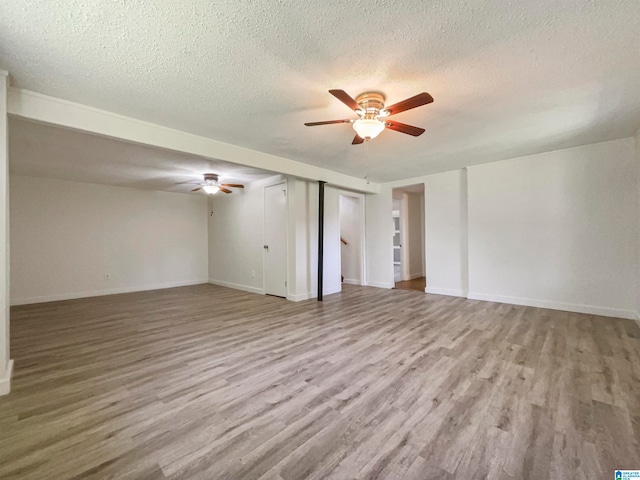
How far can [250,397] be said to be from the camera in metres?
2.00

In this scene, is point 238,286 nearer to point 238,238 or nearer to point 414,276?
point 238,238

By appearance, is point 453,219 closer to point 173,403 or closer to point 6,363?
point 173,403

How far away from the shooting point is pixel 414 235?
25.2ft

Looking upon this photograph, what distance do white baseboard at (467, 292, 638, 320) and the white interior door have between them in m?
3.69

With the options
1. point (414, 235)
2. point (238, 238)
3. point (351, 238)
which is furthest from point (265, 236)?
point (414, 235)

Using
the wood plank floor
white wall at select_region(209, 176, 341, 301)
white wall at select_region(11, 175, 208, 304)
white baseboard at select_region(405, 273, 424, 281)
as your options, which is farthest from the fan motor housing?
white wall at select_region(11, 175, 208, 304)

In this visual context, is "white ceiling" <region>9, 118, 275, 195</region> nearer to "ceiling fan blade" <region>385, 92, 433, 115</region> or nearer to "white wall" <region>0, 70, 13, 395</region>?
"white wall" <region>0, 70, 13, 395</region>

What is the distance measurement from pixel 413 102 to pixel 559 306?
428 centimetres

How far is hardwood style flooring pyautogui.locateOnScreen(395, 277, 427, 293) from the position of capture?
247 inches

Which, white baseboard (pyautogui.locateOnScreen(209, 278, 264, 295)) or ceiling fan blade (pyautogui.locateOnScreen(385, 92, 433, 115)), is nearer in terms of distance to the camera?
ceiling fan blade (pyautogui.locateOnScreen(385, 92, 433, 115))

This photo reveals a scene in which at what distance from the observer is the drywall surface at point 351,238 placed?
6993mm

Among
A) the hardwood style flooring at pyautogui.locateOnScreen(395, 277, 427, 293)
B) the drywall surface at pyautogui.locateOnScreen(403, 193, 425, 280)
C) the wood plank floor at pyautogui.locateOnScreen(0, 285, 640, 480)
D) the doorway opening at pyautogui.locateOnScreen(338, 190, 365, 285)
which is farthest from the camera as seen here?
the drywall surface at pyautogui.locateOnScreen(403, 193, 425, 280)

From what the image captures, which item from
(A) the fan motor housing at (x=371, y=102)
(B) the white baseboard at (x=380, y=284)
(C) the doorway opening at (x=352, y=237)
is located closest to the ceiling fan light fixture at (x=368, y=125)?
(A) the fan motor housing at (x=371, y=102)

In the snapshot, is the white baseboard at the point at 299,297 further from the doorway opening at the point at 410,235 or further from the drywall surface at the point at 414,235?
the drywall surface at the point at 414,235
